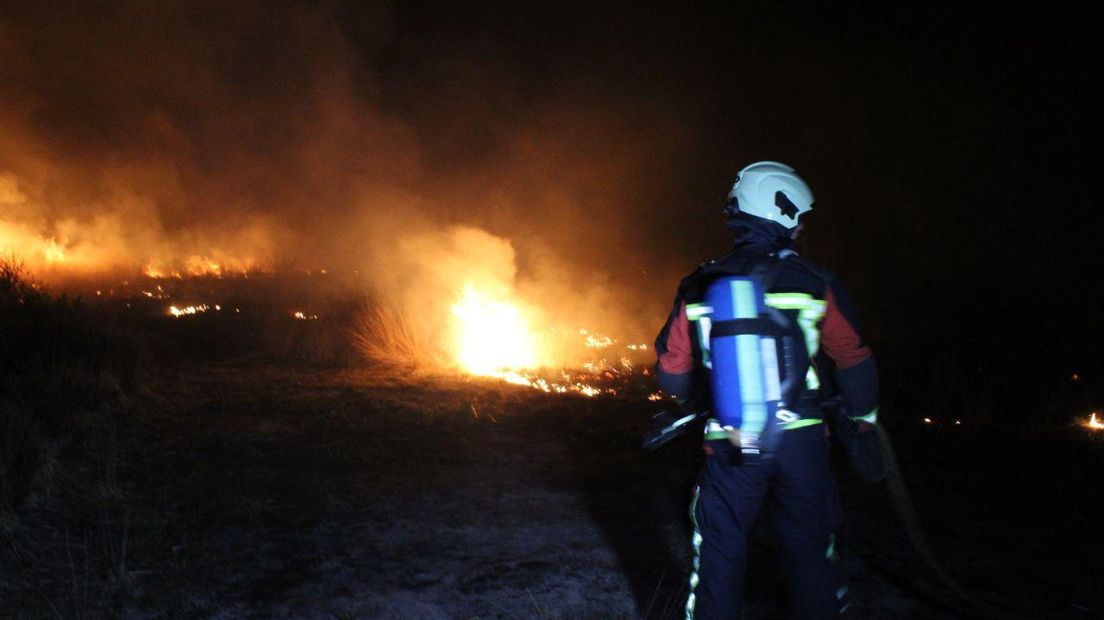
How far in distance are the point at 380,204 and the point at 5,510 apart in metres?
14.8

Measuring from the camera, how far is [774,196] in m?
2.65

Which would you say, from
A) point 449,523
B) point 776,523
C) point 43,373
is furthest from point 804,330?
point 43,373

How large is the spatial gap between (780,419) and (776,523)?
42cm

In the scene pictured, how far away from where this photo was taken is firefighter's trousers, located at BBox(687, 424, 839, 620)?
254 centimetres

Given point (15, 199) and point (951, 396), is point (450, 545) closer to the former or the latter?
point (951, 396)

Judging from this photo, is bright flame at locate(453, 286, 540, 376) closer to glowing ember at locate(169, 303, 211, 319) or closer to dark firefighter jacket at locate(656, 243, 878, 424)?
glowing ember at locate(169, 303, 211, 319)

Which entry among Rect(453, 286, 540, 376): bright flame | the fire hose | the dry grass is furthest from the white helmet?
Rect(453, 286, 540, 376): bright flame

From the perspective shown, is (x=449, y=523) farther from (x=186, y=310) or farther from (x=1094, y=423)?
(x=186, y=310)

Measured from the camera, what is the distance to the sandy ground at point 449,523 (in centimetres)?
343

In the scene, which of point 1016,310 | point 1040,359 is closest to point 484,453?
point 1040,359

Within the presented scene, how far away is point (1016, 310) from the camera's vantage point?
14.7m

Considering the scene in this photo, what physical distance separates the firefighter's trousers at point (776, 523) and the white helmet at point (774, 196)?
77 cm

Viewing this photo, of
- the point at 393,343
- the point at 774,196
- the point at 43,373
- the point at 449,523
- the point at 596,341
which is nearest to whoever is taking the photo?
the point at 774,196

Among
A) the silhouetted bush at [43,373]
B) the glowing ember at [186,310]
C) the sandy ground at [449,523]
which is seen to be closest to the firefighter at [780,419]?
the sandy ground at [449,523]
